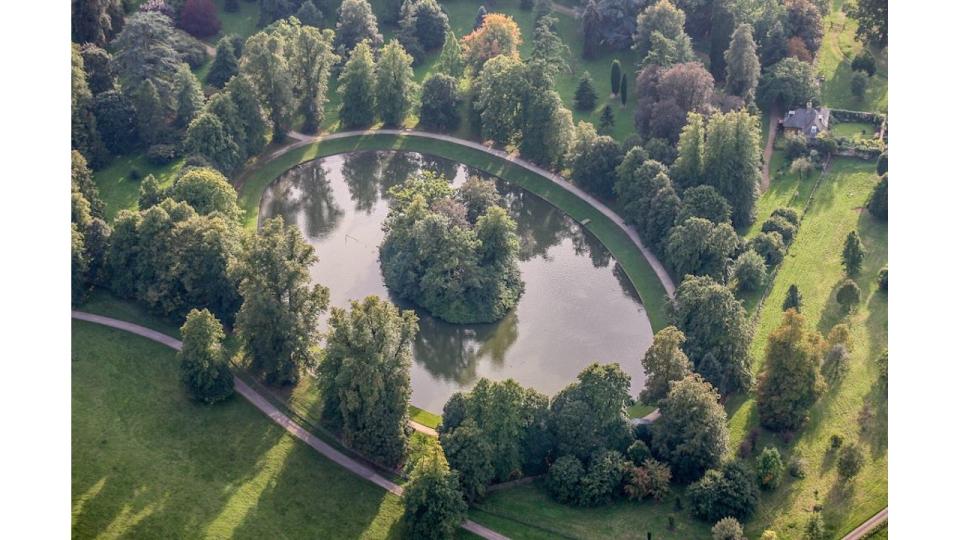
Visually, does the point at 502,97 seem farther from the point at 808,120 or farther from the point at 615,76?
the point at 808,120

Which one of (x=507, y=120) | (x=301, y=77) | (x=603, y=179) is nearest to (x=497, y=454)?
(x=603, y=179)

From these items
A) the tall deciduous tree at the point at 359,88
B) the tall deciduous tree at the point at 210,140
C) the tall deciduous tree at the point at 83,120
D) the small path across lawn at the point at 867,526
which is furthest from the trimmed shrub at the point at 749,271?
the tall deciduous tree at the point at 83,120

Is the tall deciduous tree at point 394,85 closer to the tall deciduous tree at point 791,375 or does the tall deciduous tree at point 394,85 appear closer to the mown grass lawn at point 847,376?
the mown grass lawn at point 847,376

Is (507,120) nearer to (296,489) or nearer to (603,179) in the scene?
(603,179)

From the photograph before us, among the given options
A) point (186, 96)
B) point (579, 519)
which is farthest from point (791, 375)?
point (186, 96)

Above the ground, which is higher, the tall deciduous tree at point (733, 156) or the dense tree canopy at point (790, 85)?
the dense tree canopy at point (790, 85)
